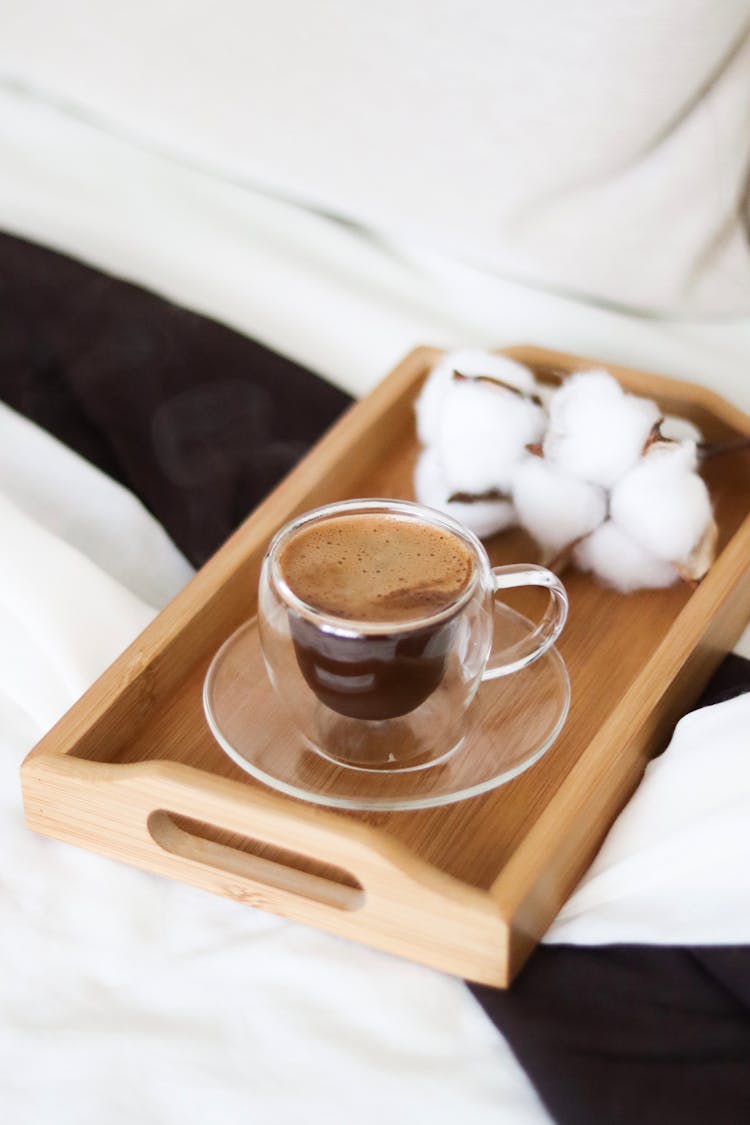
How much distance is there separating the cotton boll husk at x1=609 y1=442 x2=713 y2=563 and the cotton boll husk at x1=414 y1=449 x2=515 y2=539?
8 centimetres

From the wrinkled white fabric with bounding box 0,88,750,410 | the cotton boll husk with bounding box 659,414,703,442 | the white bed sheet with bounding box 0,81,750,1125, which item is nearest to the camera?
the white bed sheet with bounding box 0,81,750,1125

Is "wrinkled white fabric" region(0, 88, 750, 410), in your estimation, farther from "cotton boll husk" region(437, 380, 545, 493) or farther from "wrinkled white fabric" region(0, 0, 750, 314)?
"cotton boll husk" region(437, 380, 545, 493)

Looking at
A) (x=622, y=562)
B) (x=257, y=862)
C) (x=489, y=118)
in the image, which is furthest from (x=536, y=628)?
(x=489, y=118)

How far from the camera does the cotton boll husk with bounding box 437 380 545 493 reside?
78 cm

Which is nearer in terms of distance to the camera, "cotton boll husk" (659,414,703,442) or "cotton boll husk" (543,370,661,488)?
"cotton boll husk" (543,370,661,488)

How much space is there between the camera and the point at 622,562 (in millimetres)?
766

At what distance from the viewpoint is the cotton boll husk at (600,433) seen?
75 cm

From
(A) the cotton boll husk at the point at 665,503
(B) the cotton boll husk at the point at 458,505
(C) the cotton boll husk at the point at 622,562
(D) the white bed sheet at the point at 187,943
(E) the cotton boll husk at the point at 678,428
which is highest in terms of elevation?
(A) the cotton boll husk at the point at 665,503

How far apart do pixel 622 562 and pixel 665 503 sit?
5 cm

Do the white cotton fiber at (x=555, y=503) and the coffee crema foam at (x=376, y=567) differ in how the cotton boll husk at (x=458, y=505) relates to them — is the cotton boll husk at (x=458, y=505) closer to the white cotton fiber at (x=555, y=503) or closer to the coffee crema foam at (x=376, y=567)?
the white cotton fiber at (x=555, y=503)

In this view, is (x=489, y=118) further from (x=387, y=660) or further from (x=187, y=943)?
(x=187, y=943)

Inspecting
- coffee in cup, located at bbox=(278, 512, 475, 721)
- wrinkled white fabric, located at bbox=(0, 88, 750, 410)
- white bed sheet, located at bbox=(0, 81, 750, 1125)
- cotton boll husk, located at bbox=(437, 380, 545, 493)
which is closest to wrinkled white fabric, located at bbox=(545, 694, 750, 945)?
white bed sheet, located at bbox=(0, 81, 750, 1125)

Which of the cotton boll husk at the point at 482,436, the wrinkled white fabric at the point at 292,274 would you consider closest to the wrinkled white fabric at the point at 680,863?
the cotton boll husk at the point at 482,436

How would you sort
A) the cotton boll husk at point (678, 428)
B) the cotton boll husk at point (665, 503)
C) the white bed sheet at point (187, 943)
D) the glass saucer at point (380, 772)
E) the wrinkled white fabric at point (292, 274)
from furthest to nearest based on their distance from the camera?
the wrinkled white fabric at point (292, 274) → the cotton boll husk at point (678, 428) → the cotton boll husk at point (665, 503) → the glass saucer at point (380, 772) → the white bed sheet at point (187, 943)
